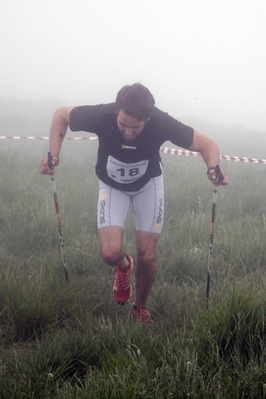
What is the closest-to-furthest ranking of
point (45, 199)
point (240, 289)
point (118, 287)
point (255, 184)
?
point (240, 289) < point (118, 287) < point (45, 199) < point (255, 184)

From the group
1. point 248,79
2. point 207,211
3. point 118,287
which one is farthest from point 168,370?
point 248,79

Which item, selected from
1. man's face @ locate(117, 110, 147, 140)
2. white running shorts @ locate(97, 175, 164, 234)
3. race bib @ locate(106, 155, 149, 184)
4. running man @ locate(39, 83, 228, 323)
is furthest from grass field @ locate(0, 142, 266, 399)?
man's face @ locate(117, 110, 147, 140)

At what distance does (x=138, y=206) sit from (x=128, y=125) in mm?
945

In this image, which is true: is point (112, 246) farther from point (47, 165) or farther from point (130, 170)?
point (47, 165)

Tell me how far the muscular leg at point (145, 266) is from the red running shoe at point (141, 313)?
63 mm

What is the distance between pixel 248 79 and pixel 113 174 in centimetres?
6137

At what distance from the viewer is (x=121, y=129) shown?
14.1ft

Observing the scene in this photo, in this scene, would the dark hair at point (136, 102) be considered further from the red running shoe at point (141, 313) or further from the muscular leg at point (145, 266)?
the red running shoe at point (141, 313)

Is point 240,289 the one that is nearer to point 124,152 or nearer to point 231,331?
point 231,331

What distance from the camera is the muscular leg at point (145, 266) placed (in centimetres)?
452

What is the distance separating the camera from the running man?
175 inches

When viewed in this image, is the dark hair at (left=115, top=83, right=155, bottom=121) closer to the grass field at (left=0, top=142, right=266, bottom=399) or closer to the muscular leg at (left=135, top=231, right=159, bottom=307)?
the muscular leg at (left=135, top=231, right=159, bottom=307)

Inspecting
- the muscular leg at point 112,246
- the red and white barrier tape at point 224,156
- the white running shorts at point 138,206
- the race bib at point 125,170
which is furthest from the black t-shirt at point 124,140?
the red and white barrier tape at point 224,156

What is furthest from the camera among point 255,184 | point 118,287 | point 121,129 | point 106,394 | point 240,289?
point 255,184
